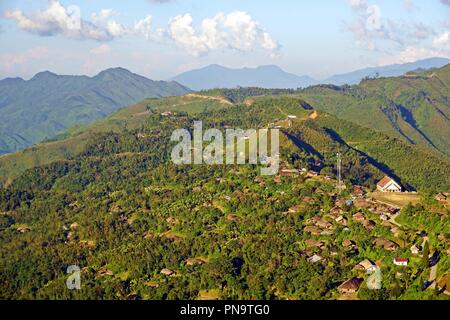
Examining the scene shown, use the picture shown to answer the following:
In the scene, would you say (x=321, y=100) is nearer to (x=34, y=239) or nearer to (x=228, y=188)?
(x=228, y=188)

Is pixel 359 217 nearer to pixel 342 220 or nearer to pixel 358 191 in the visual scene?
pixel 342 220

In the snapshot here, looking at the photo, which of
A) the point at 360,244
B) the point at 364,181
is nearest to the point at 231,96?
the point at 364,181

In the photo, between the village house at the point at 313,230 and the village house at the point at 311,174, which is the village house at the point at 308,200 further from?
the village house at the point at 311,174

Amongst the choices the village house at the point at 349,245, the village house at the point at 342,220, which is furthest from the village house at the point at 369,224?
the village house at the point at 349,245

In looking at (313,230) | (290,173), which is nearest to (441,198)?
(313,230)

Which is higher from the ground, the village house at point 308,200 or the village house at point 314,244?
the village house at point 308,200

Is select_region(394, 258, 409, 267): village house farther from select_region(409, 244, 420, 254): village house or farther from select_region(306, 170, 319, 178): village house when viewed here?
select_region(306, 170, 319, 178): village house

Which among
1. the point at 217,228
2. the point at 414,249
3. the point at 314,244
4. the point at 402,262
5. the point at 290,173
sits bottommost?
the point at 217,228

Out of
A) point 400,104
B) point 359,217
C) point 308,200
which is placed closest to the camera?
point 359,217
